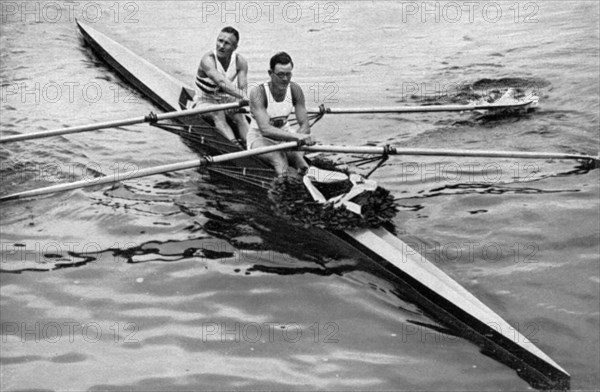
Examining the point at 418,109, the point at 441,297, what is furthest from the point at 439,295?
the point at 418,109

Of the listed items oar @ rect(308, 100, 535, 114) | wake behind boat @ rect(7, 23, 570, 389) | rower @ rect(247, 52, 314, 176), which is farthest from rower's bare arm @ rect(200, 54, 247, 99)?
rower @ rect(247, 52, 314, 176)

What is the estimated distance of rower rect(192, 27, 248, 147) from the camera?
8.94 meters

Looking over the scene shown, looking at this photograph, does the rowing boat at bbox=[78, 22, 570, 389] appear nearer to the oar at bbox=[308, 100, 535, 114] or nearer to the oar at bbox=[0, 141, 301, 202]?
the oar at bbox=[0, 141, 301, 202]

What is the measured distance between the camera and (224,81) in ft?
29.4

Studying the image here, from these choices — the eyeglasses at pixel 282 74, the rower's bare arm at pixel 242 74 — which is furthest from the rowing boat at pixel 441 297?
the eyeglasses at pixel 282 74

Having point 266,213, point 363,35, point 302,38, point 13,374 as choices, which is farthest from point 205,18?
point 13,374

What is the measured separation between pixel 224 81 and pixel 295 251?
317 centimetres

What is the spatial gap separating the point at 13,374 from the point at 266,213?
3.30 meters

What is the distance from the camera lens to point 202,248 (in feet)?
22.9

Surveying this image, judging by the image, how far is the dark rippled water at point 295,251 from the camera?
517 cm

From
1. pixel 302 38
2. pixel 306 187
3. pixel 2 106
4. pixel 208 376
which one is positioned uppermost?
pixel 302 38

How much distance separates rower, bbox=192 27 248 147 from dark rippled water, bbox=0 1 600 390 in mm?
858

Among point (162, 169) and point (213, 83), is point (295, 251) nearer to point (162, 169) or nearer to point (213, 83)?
point (162, 169)

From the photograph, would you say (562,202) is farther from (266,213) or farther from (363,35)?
→ (363,35)
